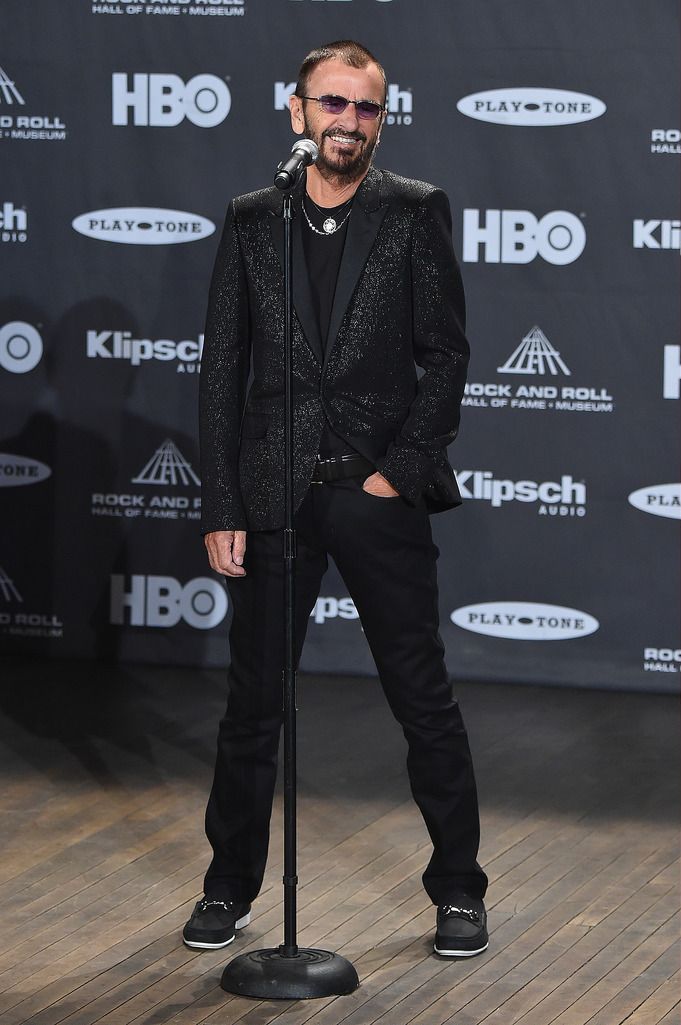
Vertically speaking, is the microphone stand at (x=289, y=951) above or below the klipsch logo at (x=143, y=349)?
below

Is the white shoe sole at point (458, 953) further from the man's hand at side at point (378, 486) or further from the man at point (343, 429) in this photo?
the man's hand at side at point (378, 486)

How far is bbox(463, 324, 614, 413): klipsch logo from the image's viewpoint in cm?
531

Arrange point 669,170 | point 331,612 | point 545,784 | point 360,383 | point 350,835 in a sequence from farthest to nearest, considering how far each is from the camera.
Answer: point 331,612
point 669,170
point 545,784
point 350,835
point 360,383

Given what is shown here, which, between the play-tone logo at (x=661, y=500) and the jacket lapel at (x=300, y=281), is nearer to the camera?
the jacket lapel at (x=300, y=281)

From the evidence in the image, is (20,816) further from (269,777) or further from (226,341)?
(226,341)

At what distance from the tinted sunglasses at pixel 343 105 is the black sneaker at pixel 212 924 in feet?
5.30

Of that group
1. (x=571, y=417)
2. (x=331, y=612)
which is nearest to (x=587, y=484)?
(x=571, y=417)

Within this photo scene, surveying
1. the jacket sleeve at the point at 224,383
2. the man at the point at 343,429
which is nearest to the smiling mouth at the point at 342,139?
the man at the point at 343,429

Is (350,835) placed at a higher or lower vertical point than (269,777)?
lower

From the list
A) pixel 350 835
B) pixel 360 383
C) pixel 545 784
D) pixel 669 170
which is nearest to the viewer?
pixel 360 383

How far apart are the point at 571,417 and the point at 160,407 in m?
1.41

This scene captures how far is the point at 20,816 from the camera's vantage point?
4.17 m

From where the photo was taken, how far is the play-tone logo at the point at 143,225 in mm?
5496

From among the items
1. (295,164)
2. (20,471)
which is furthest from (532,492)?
(295,164)
